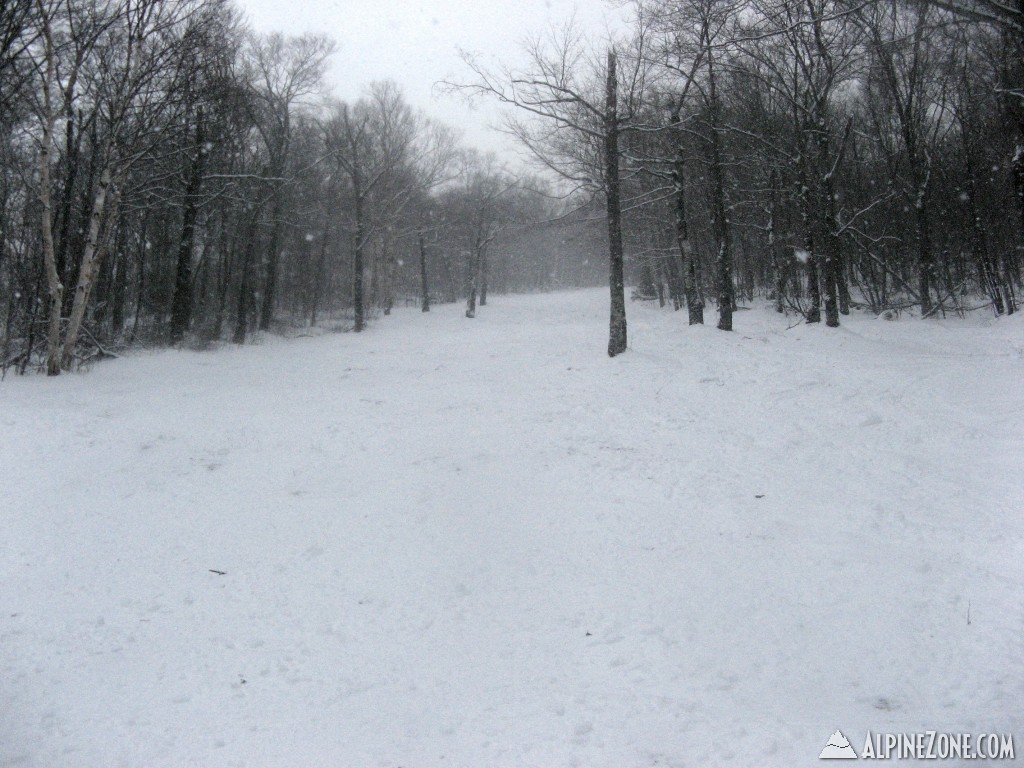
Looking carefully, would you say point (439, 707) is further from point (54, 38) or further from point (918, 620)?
point (54, 38)

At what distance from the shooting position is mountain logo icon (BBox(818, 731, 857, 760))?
3266mm

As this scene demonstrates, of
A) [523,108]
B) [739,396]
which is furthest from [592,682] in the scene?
[523,108]

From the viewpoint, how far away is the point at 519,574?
559 cm

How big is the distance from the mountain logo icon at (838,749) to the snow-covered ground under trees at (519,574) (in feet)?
0.27

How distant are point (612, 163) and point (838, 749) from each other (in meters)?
12.7

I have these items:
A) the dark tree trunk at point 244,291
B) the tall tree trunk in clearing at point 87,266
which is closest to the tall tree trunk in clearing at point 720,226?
the tall tree trunk in clearing at point 87,266

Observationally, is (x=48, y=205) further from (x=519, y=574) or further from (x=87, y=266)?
(x=519, y=574)

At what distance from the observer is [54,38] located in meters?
12.4

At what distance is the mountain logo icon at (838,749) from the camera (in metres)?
3.27

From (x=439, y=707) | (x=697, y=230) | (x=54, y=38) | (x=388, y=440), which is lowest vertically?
(x=439, y=707)

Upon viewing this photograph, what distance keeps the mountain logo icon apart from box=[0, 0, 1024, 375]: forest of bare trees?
241 inches

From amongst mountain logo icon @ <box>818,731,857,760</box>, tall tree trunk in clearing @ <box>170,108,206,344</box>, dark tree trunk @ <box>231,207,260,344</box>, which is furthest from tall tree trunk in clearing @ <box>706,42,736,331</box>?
dark tree trunk @ <box>231,207,260,344</box>

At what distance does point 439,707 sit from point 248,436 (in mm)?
6922

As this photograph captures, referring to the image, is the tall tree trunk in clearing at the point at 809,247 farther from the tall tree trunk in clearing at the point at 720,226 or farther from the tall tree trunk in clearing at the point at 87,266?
the tall tree trunk in clearing at the point at 87,266
